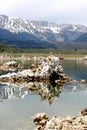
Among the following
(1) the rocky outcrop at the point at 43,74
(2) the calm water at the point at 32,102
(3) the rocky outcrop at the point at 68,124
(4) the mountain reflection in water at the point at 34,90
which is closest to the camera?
(3) the rocky outcrop at the point at 68,124

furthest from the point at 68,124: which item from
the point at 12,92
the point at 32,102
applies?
the point at 12,92

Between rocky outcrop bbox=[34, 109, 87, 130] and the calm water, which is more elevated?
rocky outcrop bbox=[34, 109, 87, 130]

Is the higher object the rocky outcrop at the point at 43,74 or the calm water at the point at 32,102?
the rocky outcrop at the point at 43,74

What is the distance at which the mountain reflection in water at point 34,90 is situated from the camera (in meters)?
82.6

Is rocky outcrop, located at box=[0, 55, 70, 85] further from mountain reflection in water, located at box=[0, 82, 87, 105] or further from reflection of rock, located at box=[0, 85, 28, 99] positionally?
reflection of rock, located at box=[0, 85, 28, 99]

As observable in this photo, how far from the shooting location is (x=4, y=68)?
6398 inches

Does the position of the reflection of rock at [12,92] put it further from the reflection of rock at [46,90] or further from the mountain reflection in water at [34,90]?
the reflection of rock at [46,90]

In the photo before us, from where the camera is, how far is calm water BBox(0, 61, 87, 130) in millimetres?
55519

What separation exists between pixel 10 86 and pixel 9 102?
2688 cm

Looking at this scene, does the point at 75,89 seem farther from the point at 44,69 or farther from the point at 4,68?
the point at 4,68

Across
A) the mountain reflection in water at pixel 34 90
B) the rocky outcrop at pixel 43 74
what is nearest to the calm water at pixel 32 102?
the mountain reflection in water at pixel 34 90

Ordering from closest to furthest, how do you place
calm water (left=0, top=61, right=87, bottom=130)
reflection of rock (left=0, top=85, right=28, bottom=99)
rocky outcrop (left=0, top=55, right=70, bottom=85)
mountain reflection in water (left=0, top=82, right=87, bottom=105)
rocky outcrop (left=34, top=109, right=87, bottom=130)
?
rocky outcrop (left=34, top=109, right=87, bottom=130)
calm water (left=0, top=61, right=87, bottom=130)
reflection of rock (left=0, top=85, right=28, bottom=99)
mountain reflection in water (left=0, top=82, right=87, bottom=105)
rocky outcrop (left=0, top=55, right=70, bottom=85)

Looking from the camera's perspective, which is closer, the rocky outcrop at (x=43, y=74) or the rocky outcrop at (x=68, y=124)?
the rocky outcrop at (x=68, y=124)

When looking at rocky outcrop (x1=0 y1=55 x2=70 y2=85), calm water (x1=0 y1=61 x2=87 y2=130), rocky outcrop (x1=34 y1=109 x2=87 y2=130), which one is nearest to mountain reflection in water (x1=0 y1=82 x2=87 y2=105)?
calm water (x1=0 y1=61 x2=87 y2=130)
